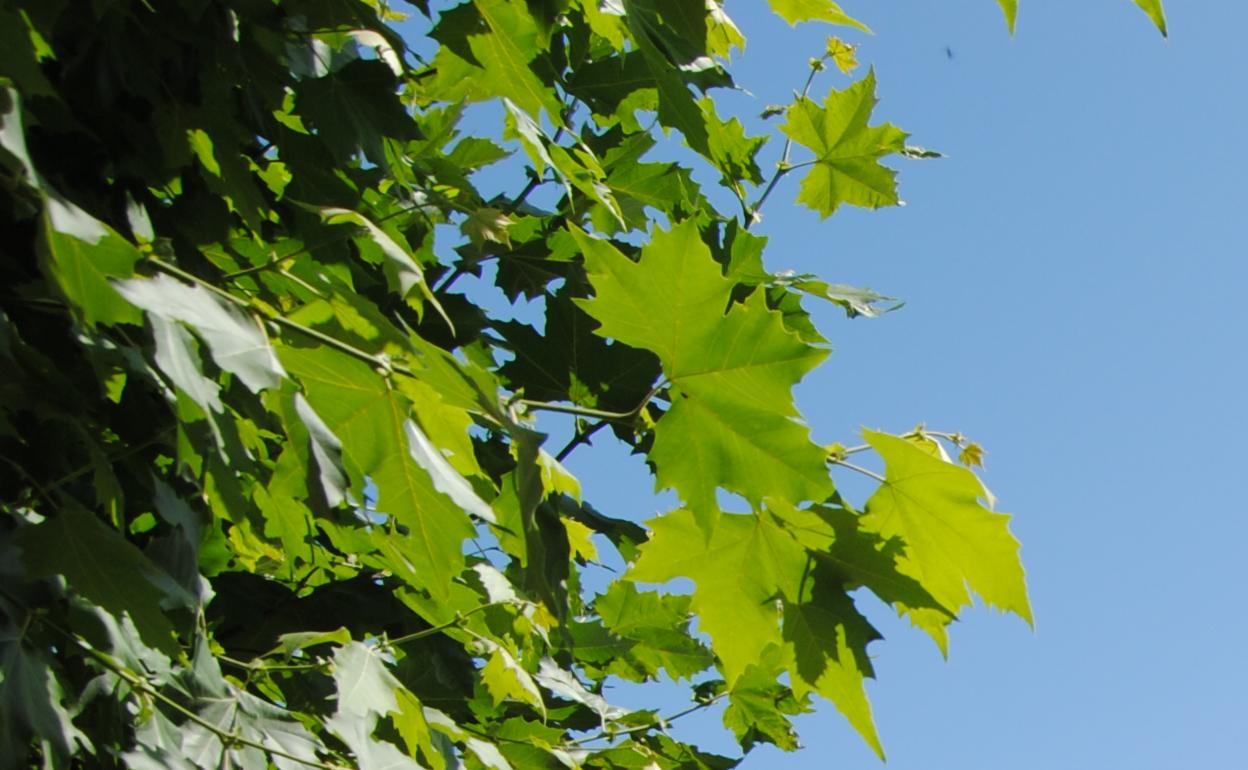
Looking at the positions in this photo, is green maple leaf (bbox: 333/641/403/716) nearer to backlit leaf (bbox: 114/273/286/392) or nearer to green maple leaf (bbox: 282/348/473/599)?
green maple leaf (bbox: 282/348/473/599)

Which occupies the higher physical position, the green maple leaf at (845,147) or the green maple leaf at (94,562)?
the green maple leaf at (845,147)

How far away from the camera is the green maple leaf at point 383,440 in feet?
4.24

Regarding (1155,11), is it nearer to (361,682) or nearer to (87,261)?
(87,261)

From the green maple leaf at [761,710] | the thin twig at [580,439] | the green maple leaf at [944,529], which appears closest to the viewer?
the green maple leaf at [944,529]

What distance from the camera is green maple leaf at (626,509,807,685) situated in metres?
1.42

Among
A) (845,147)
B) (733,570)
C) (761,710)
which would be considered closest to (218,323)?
(733,570)

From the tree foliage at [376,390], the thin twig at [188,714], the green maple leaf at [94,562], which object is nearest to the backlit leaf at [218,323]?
the tree foliage at [376,390]

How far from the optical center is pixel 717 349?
1.29m

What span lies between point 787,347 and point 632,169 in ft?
4.82

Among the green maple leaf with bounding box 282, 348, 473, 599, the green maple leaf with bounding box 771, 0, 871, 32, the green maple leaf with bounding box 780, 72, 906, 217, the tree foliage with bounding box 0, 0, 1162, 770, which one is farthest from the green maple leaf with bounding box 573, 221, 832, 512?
the green maple leaf with bounding box 780, 72, 906, 217

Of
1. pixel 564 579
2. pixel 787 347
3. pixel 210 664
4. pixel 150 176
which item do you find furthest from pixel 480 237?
pixel 787 347

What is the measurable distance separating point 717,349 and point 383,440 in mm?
370

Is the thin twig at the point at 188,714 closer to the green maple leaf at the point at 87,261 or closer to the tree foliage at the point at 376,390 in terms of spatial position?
the tree foliage at the point at 376,390

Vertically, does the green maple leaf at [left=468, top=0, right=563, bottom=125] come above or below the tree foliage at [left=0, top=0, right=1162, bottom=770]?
above
